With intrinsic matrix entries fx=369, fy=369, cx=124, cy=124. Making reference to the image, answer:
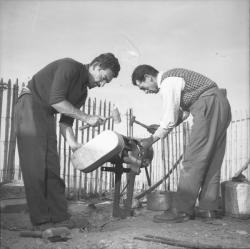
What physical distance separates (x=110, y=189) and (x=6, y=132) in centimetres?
252

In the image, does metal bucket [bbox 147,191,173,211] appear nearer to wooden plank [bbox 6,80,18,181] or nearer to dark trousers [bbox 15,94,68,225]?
dark trousers [bbox 15,94,68,225]

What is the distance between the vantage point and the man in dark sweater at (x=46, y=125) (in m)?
3.34

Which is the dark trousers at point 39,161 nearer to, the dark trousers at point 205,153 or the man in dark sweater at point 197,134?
the man in dark sweater at point 197,134

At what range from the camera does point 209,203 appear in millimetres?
4020

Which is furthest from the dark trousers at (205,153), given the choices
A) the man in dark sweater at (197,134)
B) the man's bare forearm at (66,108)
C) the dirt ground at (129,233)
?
the man's bare forearm at (66,108)

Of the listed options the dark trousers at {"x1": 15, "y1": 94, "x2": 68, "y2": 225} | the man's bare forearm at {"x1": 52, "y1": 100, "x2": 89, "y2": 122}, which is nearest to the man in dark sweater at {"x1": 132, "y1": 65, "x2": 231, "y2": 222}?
the man's bare forearm at {"x1": 52, "y1": 100, "x2": 89, "y2": 122}

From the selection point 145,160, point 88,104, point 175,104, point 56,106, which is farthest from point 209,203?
point 88,104

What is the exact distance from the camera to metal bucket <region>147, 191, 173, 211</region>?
4797 millimetres

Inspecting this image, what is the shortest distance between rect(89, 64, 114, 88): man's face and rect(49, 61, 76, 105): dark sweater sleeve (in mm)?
283

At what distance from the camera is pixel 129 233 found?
321 centimetres

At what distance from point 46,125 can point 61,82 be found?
434mm

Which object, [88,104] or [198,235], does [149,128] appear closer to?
[198,235]

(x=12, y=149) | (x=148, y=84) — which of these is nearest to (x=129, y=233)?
(x=148, y=84)

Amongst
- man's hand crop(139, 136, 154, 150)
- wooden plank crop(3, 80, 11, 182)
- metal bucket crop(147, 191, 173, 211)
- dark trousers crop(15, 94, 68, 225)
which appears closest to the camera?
dark trousers crop(15, 94, 68, 225)
